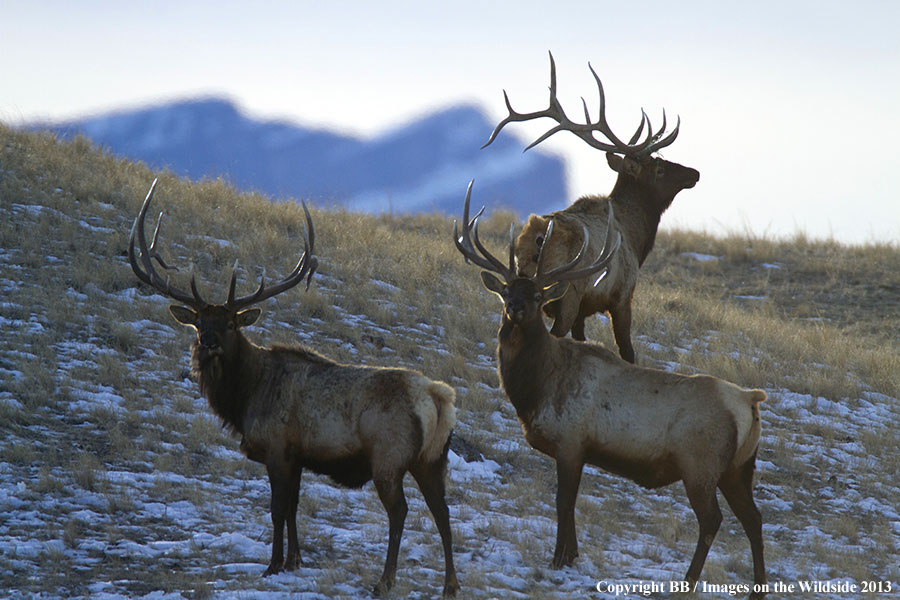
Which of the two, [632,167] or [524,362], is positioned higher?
[632,167]

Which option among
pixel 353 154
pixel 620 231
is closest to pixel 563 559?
pixel 620 231

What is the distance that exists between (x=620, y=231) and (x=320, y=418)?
4946 mm

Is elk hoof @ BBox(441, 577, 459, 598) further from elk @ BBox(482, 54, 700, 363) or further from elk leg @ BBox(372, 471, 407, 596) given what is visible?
elk @ BBox(482, 54, 700, 363)

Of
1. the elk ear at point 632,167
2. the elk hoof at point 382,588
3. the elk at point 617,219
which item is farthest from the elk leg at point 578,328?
the elk hoof at point 382,588

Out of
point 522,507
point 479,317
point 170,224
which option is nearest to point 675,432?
point 522,507

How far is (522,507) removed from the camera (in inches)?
344

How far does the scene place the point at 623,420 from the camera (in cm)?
743

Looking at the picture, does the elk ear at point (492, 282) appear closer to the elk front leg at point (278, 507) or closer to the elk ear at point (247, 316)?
the elk ear at point (247, 316)

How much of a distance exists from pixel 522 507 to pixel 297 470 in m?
2.36

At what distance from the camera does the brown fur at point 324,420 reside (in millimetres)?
6719

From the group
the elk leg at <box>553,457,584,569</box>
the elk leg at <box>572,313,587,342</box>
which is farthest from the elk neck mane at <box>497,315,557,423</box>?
the elk leg at <box>572,313,587,342</box>

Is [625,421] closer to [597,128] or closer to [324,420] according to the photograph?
[324,420]

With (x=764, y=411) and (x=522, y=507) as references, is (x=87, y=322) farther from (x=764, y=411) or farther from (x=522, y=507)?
A: (x=764, y=411)

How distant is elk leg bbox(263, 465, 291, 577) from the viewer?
6891mm
